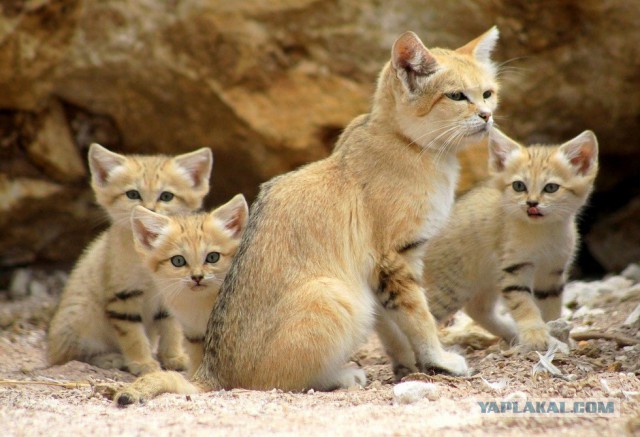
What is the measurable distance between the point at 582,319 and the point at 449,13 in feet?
10.3

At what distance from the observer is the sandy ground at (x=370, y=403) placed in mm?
3652

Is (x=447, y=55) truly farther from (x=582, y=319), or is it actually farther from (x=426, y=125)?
(x=582, y=319)

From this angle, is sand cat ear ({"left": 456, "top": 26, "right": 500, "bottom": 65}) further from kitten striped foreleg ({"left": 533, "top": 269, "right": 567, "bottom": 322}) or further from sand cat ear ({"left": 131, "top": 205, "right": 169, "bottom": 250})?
sand cat ear ({"left": 131, "top": 205, "right": 169, "bottom": 250})

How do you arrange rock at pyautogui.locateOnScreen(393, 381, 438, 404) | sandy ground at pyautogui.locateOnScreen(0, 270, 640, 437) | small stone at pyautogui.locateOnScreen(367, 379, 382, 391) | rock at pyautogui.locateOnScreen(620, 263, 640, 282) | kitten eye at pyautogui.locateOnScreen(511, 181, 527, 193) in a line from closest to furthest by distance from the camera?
sandy ground at pyautogui.locateOnScreen(0, 270, 640, 437) → rock at pyautogui.locateOnScreen(393, 381, 438, 404) → small stone at pyautogui.locateOnScreen(367, 379, 382, 391) → kitten eye at pyautogui.locateOnScreen(511, 181, 527, 193) → rock at pyautogui.locateOnScreen(620, 263, 640, 282)

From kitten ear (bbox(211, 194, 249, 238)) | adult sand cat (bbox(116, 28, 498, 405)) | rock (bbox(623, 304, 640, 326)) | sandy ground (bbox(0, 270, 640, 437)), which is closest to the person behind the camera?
sandy ground (bbox(0, 270, 640, 437))

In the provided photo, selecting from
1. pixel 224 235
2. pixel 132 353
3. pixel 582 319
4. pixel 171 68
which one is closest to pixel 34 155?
pixel 171 68

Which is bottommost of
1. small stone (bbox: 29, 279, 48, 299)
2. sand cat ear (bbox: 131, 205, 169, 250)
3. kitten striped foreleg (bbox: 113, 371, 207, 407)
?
small stone (bbox: 29, 279, 48, 299)

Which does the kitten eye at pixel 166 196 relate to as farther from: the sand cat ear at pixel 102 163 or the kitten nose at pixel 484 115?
the kitten nose at pixel 484 115

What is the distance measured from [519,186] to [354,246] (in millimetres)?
1557

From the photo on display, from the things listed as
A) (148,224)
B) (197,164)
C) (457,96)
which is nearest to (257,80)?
(197,164)

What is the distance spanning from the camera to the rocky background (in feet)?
26.3

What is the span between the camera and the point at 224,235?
5.49m

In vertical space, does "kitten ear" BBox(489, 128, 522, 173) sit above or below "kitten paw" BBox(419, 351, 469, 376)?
above

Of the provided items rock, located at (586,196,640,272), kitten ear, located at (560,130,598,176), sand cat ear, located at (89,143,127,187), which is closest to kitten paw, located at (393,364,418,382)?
kitten ear, located at (560,130,598,176)
